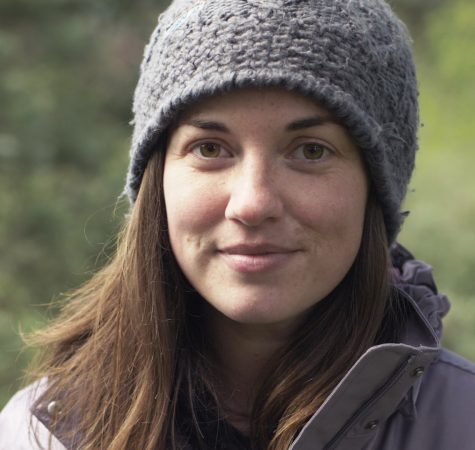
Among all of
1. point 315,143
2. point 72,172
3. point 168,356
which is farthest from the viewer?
point 72,172

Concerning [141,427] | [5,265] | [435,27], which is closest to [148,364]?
[141,427]

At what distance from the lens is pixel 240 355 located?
2.44 metres

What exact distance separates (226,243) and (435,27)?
46.4 ft

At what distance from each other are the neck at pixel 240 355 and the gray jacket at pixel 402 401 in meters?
0.35

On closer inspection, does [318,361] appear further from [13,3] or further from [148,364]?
[13,3]

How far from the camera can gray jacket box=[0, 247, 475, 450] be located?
2.03m

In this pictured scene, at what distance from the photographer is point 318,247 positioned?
2.14 m

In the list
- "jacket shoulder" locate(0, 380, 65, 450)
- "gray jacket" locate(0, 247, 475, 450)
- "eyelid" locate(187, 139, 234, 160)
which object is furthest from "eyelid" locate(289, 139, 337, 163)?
"jacket shoulder" locate(0, 380, 65, 450)

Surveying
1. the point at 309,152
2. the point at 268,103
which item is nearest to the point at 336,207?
the point at 309,152

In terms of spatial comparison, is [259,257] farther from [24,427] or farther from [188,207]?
[24,427]

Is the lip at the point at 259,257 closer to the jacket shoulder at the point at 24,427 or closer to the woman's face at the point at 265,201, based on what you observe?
the woman's face at the point at 265,201

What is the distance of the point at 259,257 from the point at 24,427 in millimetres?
870

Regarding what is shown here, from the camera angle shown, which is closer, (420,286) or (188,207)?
(188,207)

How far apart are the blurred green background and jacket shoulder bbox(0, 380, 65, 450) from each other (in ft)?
5.45
